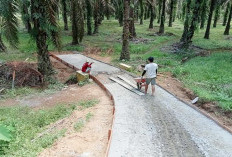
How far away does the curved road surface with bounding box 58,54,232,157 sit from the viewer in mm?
5404

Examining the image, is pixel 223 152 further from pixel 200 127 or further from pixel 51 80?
pixel 51 80

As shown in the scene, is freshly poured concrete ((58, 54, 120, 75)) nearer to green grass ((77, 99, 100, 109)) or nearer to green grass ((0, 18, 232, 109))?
green grass ((0, 18, 232, 109))

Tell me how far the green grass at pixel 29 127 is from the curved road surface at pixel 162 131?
6.67ft

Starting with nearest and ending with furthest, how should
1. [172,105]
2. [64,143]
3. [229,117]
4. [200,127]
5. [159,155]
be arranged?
[159,155]
[64,143]
[200,127]
[229,117]
[172,105]

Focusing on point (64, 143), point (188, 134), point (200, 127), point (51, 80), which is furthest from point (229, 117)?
point (51, 80)

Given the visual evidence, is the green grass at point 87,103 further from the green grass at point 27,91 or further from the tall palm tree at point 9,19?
the tall palm tree at point 9,19

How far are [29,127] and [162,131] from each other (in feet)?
14.9

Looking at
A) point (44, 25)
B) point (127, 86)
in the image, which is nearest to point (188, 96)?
point (127, 86)

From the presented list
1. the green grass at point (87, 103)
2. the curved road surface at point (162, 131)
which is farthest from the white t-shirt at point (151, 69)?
the green grass at point (87, 103)

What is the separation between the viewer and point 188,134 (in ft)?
20.4

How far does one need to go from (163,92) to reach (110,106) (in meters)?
2.76

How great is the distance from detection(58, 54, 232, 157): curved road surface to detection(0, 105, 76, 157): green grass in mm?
2033

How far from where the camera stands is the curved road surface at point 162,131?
17.7ft

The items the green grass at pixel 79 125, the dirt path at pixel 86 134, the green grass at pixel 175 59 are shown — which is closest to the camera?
the dirt path at pixel 86 134
